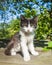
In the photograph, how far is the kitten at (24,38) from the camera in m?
1.52

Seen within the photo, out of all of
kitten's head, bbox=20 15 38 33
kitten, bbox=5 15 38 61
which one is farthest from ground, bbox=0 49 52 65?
kitten's head, bbox=20 15 38 33

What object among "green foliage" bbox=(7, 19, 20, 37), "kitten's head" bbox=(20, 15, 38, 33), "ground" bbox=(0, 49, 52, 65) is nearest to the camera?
"ground" bbox=(0, 49, 52, 65)

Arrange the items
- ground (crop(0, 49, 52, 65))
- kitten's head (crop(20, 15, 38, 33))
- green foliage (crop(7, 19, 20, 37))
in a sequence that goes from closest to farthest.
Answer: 1. ground (crop(0, 49, 52, 65))
2. kitten's head (crop(20, 15, 38, 33))
3. green foliage (crop(7, 19, 20, 37))

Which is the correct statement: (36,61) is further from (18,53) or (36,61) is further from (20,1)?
(20,1)

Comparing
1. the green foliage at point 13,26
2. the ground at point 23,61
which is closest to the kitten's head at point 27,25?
the ground at point 23,61

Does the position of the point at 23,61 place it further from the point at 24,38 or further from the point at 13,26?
the point at 13,26

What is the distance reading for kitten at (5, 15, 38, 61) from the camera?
4.99ft

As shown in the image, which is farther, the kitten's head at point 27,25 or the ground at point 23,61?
the kitten's head at point 27,25

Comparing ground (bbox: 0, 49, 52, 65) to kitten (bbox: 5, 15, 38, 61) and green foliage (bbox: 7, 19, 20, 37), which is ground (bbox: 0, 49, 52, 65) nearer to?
kitten (bbox: 5, 15, 38, 61)

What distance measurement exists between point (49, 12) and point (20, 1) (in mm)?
693

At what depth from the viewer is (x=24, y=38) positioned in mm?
1552

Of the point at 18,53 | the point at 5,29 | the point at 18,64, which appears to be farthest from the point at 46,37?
the point at 18,64

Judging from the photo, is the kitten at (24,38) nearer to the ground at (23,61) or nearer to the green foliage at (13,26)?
the ground at (23,61)

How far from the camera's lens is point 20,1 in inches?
144
